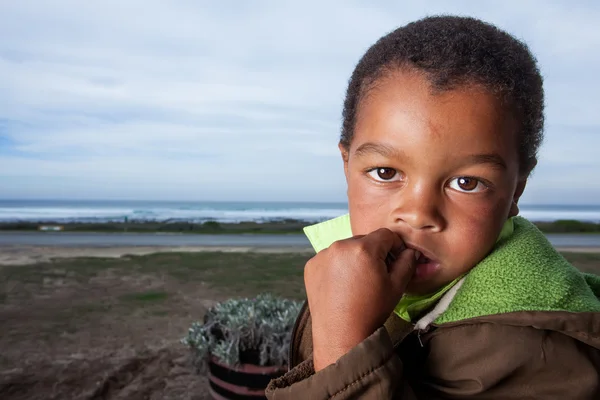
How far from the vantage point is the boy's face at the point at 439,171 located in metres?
1.14

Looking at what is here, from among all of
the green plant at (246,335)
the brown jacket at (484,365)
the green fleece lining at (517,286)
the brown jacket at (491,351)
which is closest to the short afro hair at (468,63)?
the green fleece lining at (517,286)

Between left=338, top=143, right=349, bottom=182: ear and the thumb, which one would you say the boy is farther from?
left=338, top=143, right=349, bottom=182: ear

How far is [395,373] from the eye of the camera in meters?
1.00

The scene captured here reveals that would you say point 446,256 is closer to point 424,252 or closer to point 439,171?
point 424,252

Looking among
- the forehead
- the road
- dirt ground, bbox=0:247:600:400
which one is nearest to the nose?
the forehead

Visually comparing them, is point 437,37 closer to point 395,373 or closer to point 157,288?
point 395,373

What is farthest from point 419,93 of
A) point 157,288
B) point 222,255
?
point 222,255

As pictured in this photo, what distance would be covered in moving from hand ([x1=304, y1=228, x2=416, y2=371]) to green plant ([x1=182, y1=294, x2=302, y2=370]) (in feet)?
5.46

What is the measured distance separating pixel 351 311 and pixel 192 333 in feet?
6.94

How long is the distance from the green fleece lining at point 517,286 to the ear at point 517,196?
0.24 feet

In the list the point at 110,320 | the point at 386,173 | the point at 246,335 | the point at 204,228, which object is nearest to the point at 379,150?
the point at 386,173

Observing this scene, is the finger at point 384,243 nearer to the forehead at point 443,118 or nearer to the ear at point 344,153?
the forehead at point 443,118

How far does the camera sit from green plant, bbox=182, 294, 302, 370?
2.71m

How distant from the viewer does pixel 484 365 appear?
1.04m
